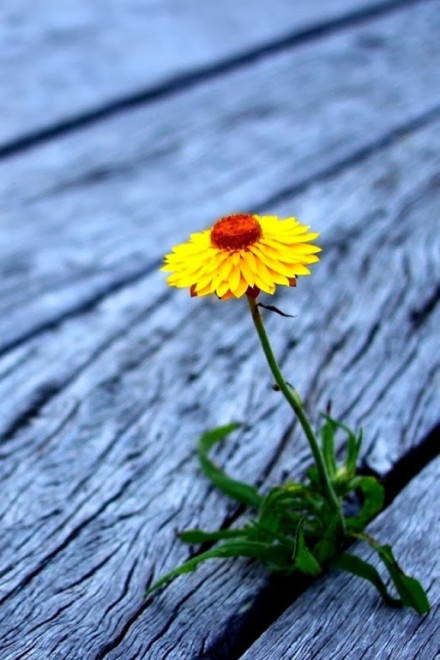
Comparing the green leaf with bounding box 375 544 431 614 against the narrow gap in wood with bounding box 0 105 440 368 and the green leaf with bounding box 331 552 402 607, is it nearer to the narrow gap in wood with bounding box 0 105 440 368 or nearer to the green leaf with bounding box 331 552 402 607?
the green leaf with bounding box 331 552 402 607

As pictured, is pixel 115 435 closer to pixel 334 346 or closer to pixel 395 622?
pixel 334 346

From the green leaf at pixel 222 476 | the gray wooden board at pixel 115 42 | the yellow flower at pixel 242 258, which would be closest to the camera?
the yellow flower at pixel 242 258

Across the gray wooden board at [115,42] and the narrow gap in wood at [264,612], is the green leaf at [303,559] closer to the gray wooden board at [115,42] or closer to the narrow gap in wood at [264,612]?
the narrow gap in wood at [264,612]

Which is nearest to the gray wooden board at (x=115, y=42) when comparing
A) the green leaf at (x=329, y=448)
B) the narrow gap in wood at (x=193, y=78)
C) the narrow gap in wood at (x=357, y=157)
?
the narrow gap in wood at (x=193, y=78)

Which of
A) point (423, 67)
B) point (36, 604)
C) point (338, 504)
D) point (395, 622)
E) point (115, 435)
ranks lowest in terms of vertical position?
point (395, 622)

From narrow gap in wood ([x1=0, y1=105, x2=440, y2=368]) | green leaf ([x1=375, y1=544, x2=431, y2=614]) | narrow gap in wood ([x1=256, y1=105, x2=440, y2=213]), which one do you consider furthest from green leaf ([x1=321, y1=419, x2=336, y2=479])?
narrow gap in wood ([x1=256, y1=105, x2=440, y2=213])

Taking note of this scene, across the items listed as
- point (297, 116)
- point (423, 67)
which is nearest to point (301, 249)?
point (297, 116)
